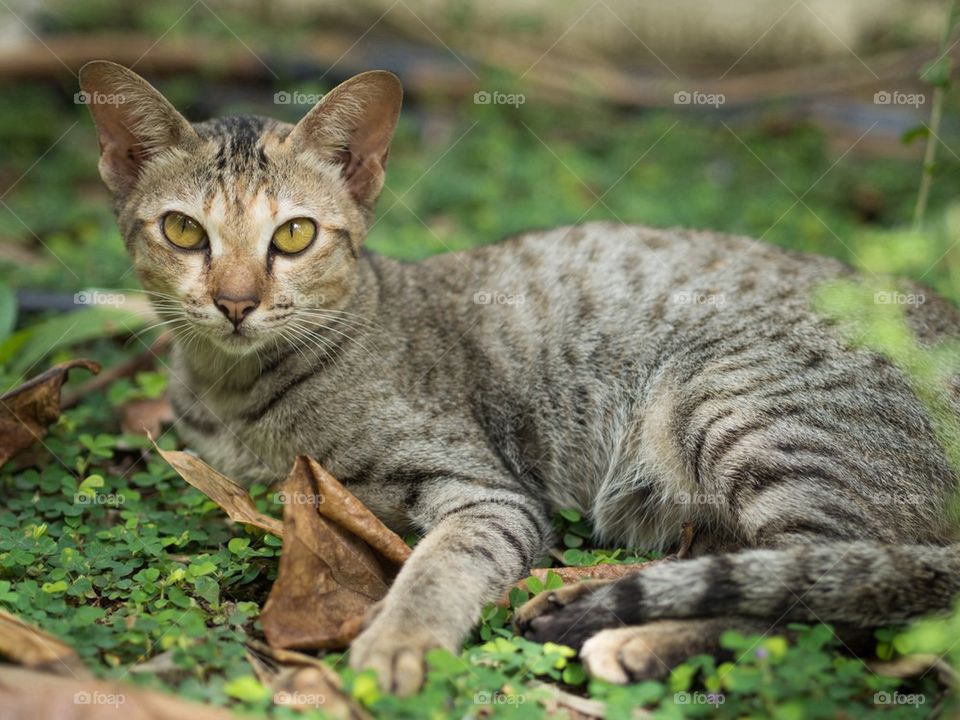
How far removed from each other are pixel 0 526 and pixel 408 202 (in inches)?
165

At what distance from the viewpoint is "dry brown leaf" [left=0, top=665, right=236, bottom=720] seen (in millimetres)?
2492

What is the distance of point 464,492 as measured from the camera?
3.81m

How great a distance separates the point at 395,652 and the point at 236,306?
141 centimetres

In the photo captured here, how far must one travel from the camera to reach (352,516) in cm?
348

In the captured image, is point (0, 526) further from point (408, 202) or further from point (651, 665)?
point (408, 202)

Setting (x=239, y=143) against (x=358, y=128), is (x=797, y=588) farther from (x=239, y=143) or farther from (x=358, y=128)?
(x=239, y=143)

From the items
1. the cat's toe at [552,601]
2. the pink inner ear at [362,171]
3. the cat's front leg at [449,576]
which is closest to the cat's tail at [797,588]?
the cat's toe at [552,601]

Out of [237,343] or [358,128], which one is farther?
[358,128]

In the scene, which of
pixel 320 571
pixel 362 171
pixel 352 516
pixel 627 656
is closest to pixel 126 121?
pixel 362 171

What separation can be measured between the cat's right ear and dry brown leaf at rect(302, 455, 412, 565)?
4.95 ft

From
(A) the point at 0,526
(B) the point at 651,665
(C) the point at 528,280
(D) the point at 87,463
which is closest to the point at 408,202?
(C) the point at 528,280

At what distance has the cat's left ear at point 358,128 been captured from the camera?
12.7 feet

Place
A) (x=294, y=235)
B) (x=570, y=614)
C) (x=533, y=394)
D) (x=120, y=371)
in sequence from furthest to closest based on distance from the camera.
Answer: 1. (x=120, y=371)
2. (x=533, y=394)
3. (x=294, y=235)
4. (x=570, y=614)

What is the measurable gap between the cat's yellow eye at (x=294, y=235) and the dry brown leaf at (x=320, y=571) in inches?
35.2
